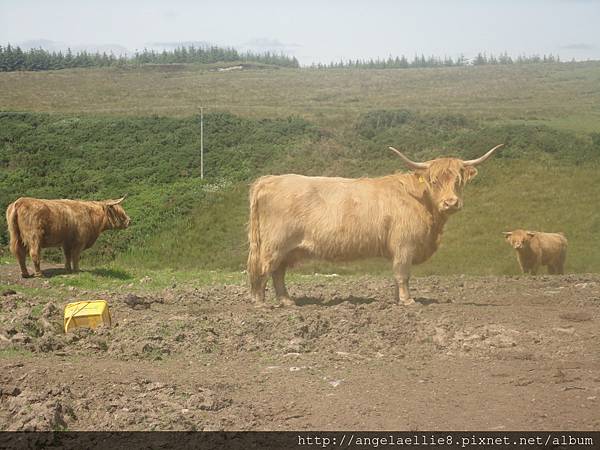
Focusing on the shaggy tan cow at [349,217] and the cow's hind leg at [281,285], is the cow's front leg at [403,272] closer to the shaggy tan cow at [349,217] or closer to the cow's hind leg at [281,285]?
the shaggy tan cow at [349,217]

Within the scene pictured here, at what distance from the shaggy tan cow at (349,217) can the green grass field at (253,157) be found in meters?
6.40

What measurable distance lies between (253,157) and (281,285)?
2223 cm

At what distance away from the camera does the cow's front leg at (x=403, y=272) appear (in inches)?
400

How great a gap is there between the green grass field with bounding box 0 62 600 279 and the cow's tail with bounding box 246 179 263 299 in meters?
6.10

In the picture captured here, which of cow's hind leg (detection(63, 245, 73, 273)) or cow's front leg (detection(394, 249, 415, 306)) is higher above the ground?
cow's front leg (detection(394, 249, 415, 306))

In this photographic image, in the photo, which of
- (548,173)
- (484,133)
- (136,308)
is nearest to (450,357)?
(136,308)

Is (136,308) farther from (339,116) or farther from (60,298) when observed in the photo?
(339,116)

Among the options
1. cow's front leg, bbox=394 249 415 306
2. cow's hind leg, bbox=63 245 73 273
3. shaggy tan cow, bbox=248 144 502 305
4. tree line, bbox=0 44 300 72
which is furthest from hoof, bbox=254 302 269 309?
tree line, bbox=0 44 300 72

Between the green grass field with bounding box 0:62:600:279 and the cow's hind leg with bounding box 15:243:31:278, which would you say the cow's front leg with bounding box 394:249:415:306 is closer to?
the green grass field with bounding box 0:62:600:279

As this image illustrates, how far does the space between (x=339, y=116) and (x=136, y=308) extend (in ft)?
110

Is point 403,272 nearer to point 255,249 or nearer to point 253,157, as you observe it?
point 255,249

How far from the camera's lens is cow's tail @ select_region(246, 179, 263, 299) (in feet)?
33.9

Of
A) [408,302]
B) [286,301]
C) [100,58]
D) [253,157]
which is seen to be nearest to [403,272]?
[408,302]

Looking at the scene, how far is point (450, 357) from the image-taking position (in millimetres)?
7625
